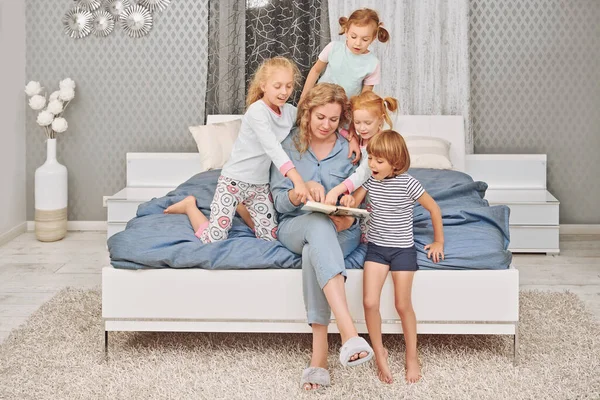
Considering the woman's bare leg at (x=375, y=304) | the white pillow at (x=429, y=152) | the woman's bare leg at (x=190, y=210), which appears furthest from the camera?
the white pillow at (x=429, y=152)

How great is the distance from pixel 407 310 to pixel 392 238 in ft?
0.83

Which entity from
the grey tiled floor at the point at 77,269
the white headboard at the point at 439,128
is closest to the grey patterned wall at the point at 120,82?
the grey tiled floor at the point at 77,269

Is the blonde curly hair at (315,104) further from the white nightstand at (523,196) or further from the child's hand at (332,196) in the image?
the white nightstand at (523,196)

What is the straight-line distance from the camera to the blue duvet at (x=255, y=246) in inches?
115

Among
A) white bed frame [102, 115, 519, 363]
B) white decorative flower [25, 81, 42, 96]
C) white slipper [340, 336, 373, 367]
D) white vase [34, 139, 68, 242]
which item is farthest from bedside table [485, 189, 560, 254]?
white decorative flower [25, 81, 42, 96]

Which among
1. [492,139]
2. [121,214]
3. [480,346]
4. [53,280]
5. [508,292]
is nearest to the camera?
[508,292]

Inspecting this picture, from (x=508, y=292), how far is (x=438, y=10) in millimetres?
2572

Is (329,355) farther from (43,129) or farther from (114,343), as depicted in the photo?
(43,129)

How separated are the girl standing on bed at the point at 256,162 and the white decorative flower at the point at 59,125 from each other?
7.05 ft

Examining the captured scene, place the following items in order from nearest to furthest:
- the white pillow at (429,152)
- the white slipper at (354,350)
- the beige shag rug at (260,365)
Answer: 1. the white slipper at (354,350)
2. the beige shag rug at (260,365)
3. the white pillow at (429,152)

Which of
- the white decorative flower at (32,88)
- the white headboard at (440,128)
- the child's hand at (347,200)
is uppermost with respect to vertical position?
the white decorative flower at (32,88)

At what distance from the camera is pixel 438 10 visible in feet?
16.4

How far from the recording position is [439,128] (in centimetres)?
499

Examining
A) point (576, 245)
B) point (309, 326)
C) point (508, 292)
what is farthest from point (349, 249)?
point (576, 245)
